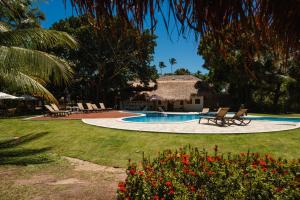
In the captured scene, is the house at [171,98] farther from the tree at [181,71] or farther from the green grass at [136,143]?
the tree at [181,71]

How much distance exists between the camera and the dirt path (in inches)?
230

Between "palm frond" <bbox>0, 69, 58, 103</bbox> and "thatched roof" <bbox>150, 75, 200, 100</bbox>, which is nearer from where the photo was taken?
"palm frond" <bbox>0, 69, 58, 103</bbox>

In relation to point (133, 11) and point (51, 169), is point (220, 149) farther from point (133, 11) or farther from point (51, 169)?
point (133, 11)

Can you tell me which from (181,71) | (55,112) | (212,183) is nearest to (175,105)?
(55,112)

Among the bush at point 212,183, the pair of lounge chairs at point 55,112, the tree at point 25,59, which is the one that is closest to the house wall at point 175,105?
the pair of lounge chairs at point 55,112

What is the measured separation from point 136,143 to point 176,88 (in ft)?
88.7

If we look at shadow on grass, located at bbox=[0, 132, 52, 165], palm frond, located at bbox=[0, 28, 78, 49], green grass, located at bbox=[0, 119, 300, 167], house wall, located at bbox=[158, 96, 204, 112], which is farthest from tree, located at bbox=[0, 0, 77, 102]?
house wall, located at bbox=[158, 96, 204, 112]

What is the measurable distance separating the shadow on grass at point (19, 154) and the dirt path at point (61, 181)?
706mm

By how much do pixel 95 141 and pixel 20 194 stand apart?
592 centimetres

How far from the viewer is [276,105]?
32625 millimetres

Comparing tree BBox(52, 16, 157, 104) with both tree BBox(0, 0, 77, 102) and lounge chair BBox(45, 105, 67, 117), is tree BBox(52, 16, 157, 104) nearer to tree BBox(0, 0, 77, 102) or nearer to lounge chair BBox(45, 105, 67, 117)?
lounge chair BBox(45, 105, 67, 117)

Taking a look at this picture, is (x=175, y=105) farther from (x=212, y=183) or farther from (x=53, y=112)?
(x=212, y=183)

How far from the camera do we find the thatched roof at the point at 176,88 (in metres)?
35.2

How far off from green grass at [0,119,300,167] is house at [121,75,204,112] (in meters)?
21.6
